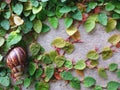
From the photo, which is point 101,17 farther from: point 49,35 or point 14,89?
point 14,89

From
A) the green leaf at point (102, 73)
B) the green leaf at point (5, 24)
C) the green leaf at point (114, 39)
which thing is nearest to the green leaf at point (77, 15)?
the green leaf at point (114, 39)

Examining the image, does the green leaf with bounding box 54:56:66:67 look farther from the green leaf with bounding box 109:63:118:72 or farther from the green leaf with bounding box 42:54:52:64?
the green leaf with bounding box 109:63:118:72

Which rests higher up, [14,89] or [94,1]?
[94,1]

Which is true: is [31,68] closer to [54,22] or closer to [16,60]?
[16,60]

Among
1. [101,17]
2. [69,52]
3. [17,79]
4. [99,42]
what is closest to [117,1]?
[101,17]

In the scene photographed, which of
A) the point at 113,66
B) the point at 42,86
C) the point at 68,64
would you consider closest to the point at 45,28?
the point at 68,64

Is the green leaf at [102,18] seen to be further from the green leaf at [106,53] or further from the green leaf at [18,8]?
the green leaf at [18,8]
